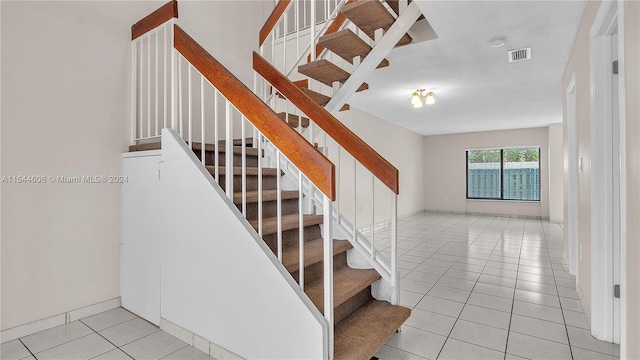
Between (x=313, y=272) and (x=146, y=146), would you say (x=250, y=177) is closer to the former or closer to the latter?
(x=146, y=146)

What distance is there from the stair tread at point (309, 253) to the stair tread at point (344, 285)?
0.16m

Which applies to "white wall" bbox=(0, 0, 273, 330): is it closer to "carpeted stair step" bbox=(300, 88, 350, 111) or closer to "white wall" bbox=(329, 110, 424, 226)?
"carpeted stair step" bbox=(300, 88, 350, 111)

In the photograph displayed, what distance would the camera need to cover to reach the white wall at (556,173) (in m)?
7.57

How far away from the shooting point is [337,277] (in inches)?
90.3

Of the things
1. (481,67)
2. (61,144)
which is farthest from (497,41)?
(61,144)

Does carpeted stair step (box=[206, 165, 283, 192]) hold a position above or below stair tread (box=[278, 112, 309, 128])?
below

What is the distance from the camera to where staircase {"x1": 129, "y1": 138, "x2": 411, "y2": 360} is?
1896mm

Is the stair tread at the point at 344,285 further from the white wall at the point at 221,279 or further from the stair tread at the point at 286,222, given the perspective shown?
the stair tread at the point at 286,222

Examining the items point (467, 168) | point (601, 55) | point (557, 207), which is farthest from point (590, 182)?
point (467, 168)

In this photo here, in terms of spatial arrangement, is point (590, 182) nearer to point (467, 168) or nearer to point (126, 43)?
point (126, 43)

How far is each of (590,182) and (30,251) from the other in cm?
421

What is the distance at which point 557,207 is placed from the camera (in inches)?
Answer: 304

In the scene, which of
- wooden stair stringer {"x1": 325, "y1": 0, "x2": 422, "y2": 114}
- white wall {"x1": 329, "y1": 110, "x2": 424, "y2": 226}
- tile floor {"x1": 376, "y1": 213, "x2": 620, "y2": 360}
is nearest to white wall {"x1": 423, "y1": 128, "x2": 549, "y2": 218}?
white wall {"x1": 329, "y1": 110, "x2": 424, "y2": 226}

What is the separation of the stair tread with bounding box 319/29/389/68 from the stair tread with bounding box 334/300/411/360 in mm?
2167
